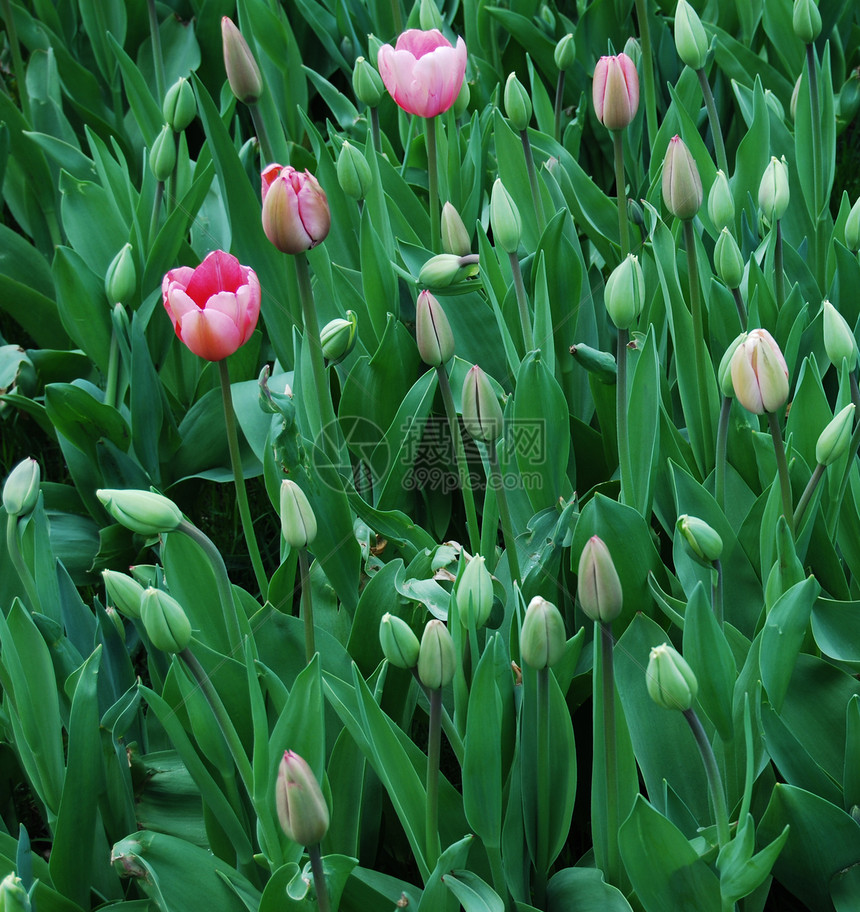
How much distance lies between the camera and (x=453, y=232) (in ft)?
4.17

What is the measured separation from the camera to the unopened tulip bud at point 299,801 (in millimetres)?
653

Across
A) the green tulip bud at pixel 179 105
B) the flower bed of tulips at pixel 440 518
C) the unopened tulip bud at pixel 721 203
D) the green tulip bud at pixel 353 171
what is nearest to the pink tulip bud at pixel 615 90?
the flower bed of tulips at pixel 440 518

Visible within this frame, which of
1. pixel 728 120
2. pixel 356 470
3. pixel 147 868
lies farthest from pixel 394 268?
pixel 728 120

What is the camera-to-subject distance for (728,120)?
2.04m

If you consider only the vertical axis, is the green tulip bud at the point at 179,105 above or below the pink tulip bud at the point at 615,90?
above

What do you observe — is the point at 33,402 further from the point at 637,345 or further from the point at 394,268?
the point at 637,345

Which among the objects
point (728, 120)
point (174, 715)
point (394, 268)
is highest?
point (728, 120)

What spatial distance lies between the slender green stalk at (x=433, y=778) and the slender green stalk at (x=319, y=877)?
12 cm

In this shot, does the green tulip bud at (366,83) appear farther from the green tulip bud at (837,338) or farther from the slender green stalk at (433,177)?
the green tulip bud at (837,338)

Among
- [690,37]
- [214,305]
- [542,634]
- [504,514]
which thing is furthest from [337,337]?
[690,37]

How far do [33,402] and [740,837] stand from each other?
4.05 ft

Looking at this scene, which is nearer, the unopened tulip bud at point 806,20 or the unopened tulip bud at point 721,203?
the unopened tulip bud at point 721,203

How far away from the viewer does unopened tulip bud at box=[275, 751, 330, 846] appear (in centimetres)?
65

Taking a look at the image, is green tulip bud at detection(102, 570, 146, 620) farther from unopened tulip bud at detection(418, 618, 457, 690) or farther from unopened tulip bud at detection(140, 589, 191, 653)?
unopened tulip bud at detection(418, 618, 457, 690)
